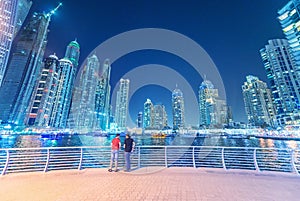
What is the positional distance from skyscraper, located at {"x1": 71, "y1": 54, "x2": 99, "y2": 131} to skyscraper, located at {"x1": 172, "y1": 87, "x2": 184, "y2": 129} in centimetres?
10205

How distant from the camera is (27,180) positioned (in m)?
6.54

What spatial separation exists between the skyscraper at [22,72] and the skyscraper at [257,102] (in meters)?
217

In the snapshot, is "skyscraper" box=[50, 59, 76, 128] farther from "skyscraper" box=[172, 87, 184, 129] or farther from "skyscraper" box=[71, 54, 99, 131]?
"skyscraper" box=[172, 87, 184, 129]

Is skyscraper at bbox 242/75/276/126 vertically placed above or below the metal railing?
above

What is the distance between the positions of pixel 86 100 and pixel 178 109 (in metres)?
115

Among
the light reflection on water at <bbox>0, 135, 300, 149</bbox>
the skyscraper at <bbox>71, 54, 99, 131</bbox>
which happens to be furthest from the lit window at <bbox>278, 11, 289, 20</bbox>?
the skyscraper at <bbox>71, 54, 99, 131</bbox>

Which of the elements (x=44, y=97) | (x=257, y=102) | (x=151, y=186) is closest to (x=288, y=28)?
(x=257, y=102)

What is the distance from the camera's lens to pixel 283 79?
122 m

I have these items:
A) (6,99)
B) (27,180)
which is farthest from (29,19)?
(27,180)

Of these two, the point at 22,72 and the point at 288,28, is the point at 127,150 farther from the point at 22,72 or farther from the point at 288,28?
the point at 22,72

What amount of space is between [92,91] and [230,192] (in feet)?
641

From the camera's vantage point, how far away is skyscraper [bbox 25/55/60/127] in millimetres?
123125

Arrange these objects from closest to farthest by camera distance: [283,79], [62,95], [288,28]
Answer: [288,28] < [283,79] < [62,95]

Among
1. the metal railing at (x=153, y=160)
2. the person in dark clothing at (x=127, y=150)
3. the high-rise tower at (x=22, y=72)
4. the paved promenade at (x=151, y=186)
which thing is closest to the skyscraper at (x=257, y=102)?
the metal railing at (x=153, y=160)
